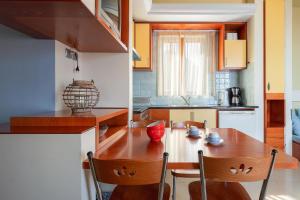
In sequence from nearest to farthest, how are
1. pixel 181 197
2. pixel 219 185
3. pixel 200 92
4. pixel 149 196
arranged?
pixel 149 196 < pixel 219 185 < pixel 181 197 < pixel 200 92

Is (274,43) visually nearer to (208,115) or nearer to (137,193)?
(208,115)

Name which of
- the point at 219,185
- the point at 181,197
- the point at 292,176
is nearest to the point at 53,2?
the point at 219,185

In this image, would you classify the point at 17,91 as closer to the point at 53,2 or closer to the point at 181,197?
the point at 53,2

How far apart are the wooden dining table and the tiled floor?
1.21m

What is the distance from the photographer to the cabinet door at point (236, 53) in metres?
4.53

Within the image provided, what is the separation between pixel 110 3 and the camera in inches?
75.8

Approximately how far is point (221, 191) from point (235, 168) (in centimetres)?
48

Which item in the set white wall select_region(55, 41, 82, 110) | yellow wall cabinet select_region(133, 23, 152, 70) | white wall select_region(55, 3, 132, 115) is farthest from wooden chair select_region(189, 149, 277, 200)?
yellow wall cabinet select_region(133, 23, 152, 70)

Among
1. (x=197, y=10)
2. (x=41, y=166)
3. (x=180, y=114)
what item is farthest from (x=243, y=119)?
(x=41, y=166)

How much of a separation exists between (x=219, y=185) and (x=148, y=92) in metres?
3.43

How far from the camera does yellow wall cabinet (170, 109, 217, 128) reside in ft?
14.0

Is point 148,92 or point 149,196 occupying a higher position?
point 148,92

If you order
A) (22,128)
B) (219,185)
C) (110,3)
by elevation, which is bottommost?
(219,185)

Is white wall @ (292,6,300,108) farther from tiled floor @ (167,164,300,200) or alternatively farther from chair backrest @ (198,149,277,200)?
chair backrest @ (198,149,277,200)
